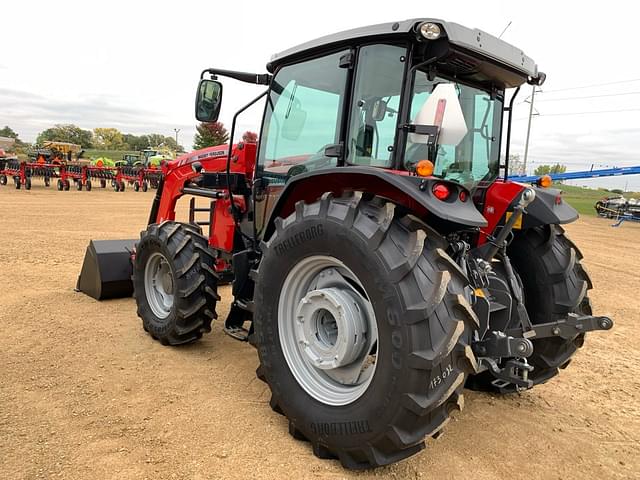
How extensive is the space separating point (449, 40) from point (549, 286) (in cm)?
191

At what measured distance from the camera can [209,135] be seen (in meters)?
49.9

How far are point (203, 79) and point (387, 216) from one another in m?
2.32

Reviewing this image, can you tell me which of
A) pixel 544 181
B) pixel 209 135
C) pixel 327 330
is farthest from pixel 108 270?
pixel 209 135

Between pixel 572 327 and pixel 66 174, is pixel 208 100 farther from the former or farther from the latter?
pixel 66 174

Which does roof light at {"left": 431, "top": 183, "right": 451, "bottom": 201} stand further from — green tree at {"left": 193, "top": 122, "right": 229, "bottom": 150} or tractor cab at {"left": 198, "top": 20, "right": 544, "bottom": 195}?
green tree at {"left": 193, "top": 122, "right": 229, "bottom": 150}

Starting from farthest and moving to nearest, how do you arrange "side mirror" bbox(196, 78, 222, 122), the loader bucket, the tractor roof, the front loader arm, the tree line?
the tree line < the loader bucket < the front loader arm < "side mirror" bbox(196, 78, 222, 122) < the tractor roof

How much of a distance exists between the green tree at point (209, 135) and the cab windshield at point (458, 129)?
41.3 m

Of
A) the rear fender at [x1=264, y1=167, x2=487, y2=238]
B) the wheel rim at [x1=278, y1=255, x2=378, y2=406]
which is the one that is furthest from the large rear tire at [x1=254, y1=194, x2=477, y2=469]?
the rear fender at [x1=264, y1=167, x2=487, y2=238]

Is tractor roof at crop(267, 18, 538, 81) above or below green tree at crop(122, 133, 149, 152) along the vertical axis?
below

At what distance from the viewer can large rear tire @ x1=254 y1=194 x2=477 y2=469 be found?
7.41ft

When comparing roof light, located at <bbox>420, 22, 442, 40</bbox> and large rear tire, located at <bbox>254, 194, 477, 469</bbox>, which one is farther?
roof light, located at <bbox>420, 22, 442, 40</bbox>

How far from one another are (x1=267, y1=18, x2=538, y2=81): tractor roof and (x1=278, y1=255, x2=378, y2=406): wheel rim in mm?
1347

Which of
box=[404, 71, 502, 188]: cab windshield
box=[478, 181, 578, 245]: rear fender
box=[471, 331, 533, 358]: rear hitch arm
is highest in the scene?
box=[404, 71, 502, 188]: cab windshield

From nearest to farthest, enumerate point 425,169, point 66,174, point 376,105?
point 425,169 < point 376,105 < point 66,174
